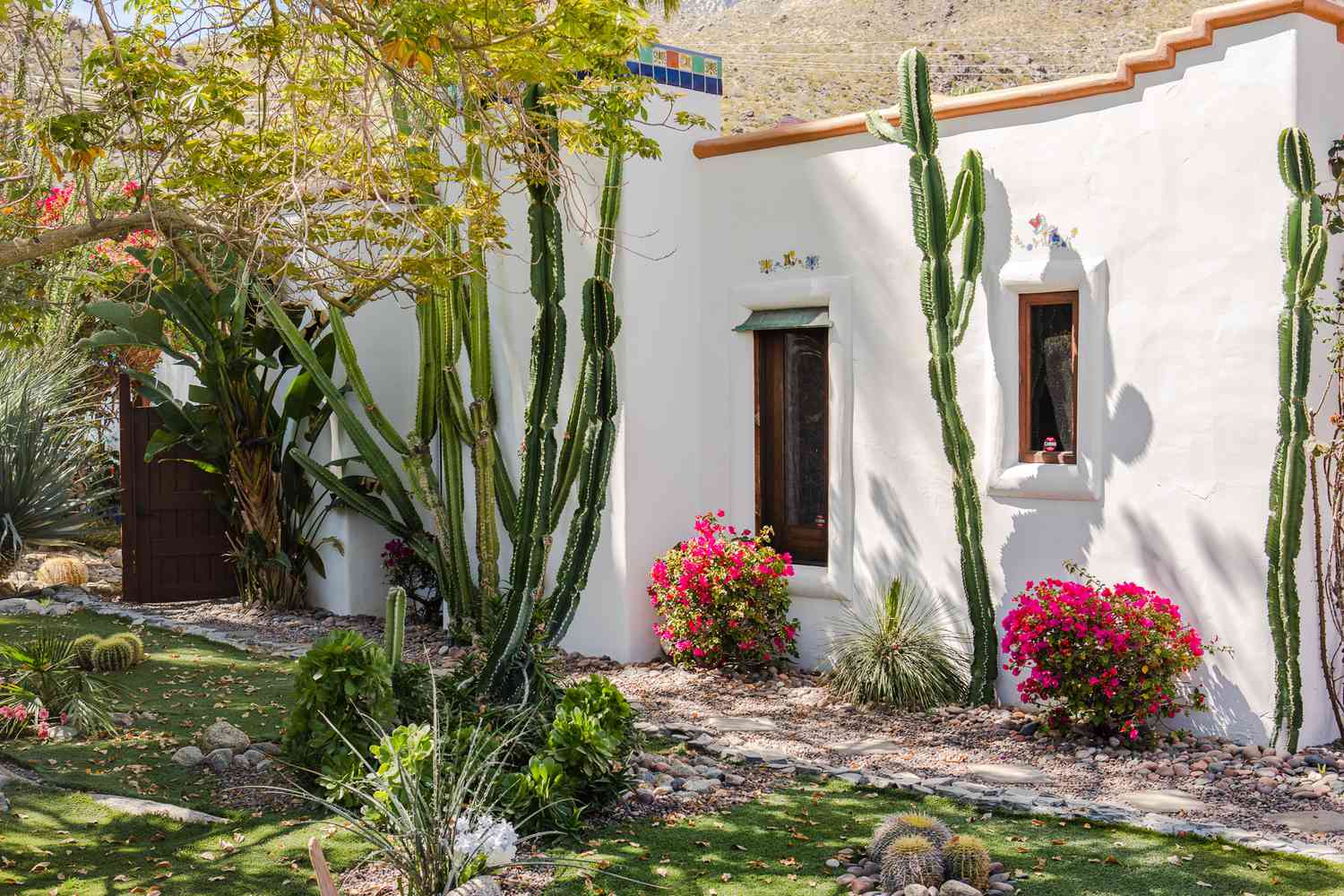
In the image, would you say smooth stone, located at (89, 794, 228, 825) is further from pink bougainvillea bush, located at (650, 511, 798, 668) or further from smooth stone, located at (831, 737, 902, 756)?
pink bougainvillea bush, located at (650, 511, 798, 668)

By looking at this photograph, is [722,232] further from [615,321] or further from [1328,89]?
[1328,89]

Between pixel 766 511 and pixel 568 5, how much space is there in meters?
4.32

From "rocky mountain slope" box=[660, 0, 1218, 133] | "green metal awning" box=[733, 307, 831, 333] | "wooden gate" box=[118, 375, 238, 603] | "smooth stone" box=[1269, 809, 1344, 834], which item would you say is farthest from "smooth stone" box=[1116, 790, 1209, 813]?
"rocky mountain slope" box=[660, 0, 1218, 133]

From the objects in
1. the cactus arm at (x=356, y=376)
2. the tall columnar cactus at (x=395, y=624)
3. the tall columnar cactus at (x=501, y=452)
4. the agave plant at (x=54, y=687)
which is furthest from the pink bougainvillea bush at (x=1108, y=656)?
the agave plant at (x=54, y=687)

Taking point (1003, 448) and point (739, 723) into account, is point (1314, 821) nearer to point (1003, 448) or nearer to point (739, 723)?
point (1003, 448)

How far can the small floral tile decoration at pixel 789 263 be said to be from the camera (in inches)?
321

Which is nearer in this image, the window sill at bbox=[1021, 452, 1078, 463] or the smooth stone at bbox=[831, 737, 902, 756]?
the smooth stone at bbox=[831, 737, 902, 756]

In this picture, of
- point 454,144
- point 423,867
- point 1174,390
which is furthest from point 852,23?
point 423,867

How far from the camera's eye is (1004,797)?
567 centimetres

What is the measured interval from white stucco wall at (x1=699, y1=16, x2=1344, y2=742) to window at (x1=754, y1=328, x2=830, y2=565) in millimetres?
370

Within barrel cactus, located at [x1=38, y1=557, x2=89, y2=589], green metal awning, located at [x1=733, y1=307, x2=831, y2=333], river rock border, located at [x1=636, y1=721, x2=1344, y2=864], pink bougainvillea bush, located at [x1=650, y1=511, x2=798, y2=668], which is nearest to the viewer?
river rock border, located at [x1=636, y1=721, x2=1344, y2=864]

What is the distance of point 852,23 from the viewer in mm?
35875

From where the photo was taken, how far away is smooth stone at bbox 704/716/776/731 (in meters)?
6.93

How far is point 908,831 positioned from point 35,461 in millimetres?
9102
